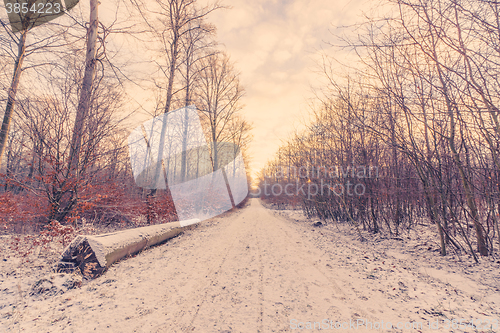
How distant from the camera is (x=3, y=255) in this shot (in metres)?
4.49

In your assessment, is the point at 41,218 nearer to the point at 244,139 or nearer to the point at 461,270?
the point at 461,270

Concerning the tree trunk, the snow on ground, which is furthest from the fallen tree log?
the tree trunk

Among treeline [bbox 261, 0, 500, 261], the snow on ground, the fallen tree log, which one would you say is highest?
treeline [bbox 261, 0, 500, 261]

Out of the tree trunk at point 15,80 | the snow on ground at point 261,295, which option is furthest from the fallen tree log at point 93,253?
the tree trunk at point 15,80

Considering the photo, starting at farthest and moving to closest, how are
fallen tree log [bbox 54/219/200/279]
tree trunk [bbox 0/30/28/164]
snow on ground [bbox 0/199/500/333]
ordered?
tree trunk [bbox 0/30/28/164], fallen tree log [bbox 54/219/200/279], snow on ground [bbox 0/199/500/333]

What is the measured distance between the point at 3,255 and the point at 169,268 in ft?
11.8

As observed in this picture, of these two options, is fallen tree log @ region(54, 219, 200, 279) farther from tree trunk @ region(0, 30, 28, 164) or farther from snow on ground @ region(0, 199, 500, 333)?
tree trunk @ region(0, 30, 28, 164)

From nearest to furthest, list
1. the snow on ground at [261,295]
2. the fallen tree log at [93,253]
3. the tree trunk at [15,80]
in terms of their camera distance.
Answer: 1. the snow on ground at [261,295]
2. the fallen tree log at [93,253]
3. the tree trunk at [15,80]

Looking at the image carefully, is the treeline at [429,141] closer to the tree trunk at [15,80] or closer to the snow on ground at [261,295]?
the snow on ground at [261,295]

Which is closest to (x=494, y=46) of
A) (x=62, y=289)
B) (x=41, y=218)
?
(x=62, y=289)

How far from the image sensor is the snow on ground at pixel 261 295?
2559 mm

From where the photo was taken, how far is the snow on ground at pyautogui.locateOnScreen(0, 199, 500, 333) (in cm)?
256

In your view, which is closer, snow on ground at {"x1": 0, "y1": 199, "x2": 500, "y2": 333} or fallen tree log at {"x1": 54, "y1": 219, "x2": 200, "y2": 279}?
snow on ground at {"x1": 0, "y1": 199, "x2": 500, "y2": 333}

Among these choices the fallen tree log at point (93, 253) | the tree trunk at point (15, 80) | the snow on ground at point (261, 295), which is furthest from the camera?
the tree trunk at point (15, 80)
